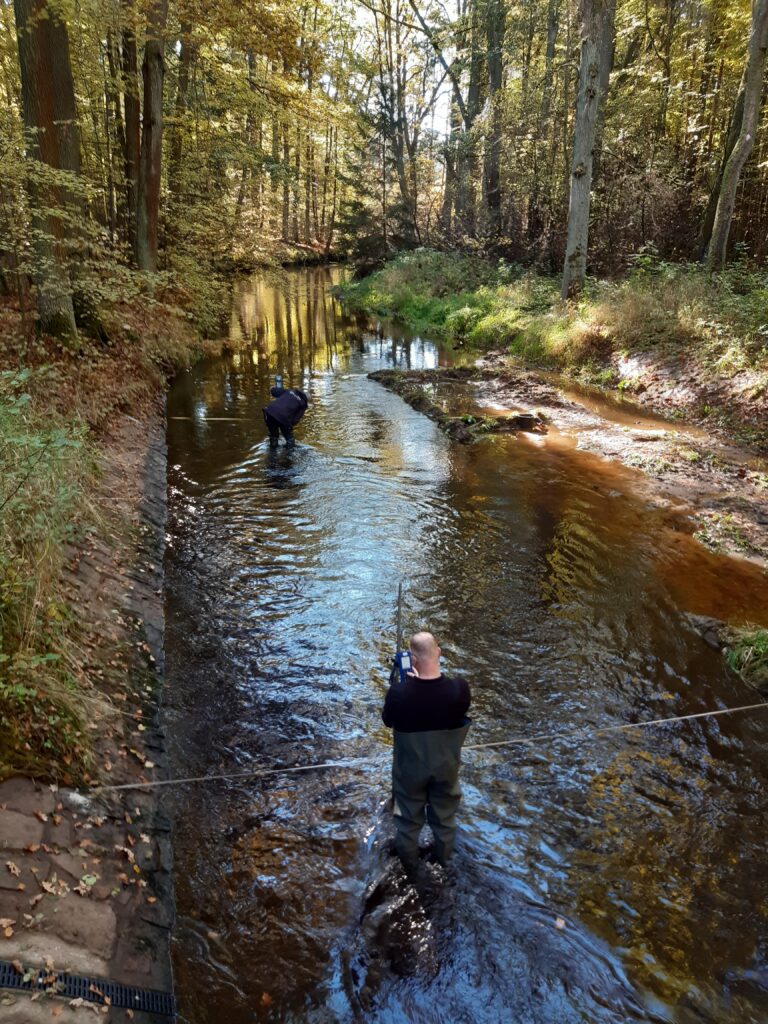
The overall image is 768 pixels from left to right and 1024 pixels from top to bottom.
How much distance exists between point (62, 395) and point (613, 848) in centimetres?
891

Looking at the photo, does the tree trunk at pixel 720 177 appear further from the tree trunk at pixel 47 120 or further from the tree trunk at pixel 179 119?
the tree trunk at pixel 47 120

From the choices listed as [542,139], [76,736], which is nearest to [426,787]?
[76,736]

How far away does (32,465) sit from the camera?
4961mm

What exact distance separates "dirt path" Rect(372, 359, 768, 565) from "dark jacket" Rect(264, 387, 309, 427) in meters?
3.28

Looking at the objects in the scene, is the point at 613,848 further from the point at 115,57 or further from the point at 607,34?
the point at 607,34

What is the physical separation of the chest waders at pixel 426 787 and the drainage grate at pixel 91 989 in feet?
4.86

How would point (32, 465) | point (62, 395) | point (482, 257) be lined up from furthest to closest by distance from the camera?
point (482, 257) < point (62, 395) < point (32, 465)

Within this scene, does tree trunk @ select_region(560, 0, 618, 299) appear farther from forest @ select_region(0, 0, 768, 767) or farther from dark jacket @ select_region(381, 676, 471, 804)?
dark jacket @ select_region(381, 676, 471, 804)

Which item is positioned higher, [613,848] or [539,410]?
[539,410]

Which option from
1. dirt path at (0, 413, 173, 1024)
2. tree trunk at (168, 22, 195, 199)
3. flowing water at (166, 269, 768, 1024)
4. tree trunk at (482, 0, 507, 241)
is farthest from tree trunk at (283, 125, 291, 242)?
dirt path at (0, 413, 173, 1024)

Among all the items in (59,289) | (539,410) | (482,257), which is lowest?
(539,410)

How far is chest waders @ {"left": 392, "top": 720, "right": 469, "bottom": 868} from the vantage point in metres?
3.83

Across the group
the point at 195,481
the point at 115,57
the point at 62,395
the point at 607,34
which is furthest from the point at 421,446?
the point at 607,34

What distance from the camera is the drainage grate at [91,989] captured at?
2756mm
